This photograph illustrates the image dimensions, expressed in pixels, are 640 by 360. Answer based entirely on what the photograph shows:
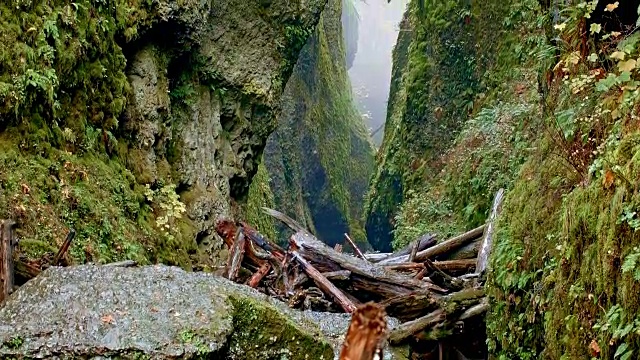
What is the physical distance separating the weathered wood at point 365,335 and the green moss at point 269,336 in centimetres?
340

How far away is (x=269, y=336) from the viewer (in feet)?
14.9

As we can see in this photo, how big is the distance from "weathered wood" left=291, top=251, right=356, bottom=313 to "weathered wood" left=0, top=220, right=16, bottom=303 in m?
3.39

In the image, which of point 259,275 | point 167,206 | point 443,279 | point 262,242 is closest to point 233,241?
point 262,242

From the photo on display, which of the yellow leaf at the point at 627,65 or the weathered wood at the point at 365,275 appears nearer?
the yellow leaf at the point at 627,65

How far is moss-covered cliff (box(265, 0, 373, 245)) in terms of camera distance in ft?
81.3

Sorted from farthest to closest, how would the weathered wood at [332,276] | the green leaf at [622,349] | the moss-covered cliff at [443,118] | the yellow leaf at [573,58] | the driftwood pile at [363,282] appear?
the moss-covered cliff at [443,118], the weathered wood at [332,276], the driftwood pile at [363,282], the yellow leaf at [573,58], the green leaf at [622,349]

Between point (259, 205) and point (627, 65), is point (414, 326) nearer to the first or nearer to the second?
point (627, 65)

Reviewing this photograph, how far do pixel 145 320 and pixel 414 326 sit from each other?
3060 mm

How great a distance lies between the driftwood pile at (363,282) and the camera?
20.9 ft

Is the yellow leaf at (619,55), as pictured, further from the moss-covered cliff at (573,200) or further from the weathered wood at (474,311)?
the weathered wood at (474,311)

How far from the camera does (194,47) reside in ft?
36.7

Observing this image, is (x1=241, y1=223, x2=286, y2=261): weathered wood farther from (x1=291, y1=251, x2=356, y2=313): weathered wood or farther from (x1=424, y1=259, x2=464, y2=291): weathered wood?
(x1=424, y1=259, x2=464, y2=291): weathered wood

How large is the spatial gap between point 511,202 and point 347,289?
2.44 meters

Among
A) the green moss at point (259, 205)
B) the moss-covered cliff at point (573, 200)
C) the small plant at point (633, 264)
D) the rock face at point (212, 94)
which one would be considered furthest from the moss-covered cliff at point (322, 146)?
the small plant at point (633, 264)
